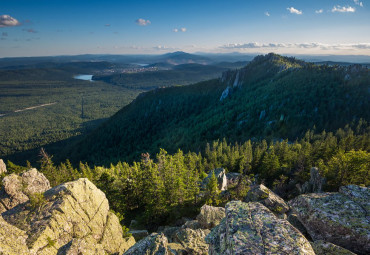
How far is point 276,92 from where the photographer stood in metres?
174

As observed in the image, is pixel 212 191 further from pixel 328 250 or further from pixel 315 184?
pixel 328 250

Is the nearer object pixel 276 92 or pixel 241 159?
pixel 241 159

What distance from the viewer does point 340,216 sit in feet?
49.2

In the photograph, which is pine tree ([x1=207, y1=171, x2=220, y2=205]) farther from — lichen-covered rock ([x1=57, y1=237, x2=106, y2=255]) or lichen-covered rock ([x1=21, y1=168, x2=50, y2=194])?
lichen-covered rock ([x1=21, y1=168, x2=50, y2=194])

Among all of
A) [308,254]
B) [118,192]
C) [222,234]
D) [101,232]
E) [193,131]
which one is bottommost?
[193,131]

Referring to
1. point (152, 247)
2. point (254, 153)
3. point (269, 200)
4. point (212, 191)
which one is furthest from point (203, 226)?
point (254, 153)

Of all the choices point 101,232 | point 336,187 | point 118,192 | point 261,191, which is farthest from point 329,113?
point 101,232

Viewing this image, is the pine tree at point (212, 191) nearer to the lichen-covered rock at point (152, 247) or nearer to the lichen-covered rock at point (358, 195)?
the lichen-covered rock at point (152, 247)

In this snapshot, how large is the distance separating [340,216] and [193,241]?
14694 millimetres

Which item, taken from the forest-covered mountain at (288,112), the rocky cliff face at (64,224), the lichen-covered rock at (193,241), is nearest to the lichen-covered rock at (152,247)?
the lichen-covered rock at (193,241)

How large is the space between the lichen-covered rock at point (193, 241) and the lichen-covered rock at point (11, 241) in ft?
48.5

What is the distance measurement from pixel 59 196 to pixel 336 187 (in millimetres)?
44323

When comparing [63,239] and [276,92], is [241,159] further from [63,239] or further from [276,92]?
[276,92]

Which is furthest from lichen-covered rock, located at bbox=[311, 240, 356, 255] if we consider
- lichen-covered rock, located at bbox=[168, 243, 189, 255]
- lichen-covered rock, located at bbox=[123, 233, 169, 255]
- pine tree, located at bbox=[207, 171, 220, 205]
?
pine tree, located at bbox=[207, 171, 220, 205]
